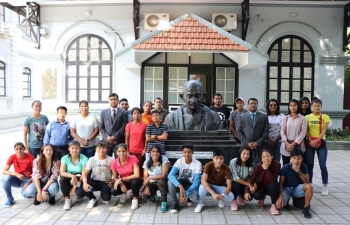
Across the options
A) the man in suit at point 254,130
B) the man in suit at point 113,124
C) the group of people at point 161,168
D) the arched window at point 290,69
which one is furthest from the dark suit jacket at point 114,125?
the arched window at point 290,69

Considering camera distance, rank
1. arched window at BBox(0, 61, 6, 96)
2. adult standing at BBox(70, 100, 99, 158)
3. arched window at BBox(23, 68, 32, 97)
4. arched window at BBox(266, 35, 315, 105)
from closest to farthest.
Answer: adult standing at BBox(70, 100, 99, 158) < arched window at BBox(266, 35, 315, 105) < arched window at BBox(0, 61, 6, 96) < arched window at BBox(23, 68, 32, 97)

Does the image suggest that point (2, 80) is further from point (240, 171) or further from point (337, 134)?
point (337, 134)

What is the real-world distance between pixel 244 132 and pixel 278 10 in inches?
287

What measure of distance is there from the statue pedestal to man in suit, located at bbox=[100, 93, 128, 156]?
0.99 meters

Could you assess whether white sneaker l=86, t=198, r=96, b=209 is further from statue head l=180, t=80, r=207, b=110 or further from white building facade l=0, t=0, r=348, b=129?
white building facade l=0, t=0, r=348, b=129

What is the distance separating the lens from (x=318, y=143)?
16.4 ft

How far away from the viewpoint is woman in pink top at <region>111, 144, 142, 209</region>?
4391 mm

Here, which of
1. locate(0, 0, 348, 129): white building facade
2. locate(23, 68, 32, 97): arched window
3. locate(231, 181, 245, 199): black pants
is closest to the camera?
locate(231, 181, 245, 199): black pants

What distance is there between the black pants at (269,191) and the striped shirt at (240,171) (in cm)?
22

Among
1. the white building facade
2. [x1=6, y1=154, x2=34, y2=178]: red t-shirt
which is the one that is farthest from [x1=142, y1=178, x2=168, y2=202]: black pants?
the white building facade

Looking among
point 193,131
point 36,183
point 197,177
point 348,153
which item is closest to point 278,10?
point 348,153

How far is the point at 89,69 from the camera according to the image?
11.4 m

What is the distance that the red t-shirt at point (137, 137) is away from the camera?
16.3 ft

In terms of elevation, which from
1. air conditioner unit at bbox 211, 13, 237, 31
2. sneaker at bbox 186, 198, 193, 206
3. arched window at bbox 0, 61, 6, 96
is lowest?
sneaker at bbox 186, 198, 193, 206
